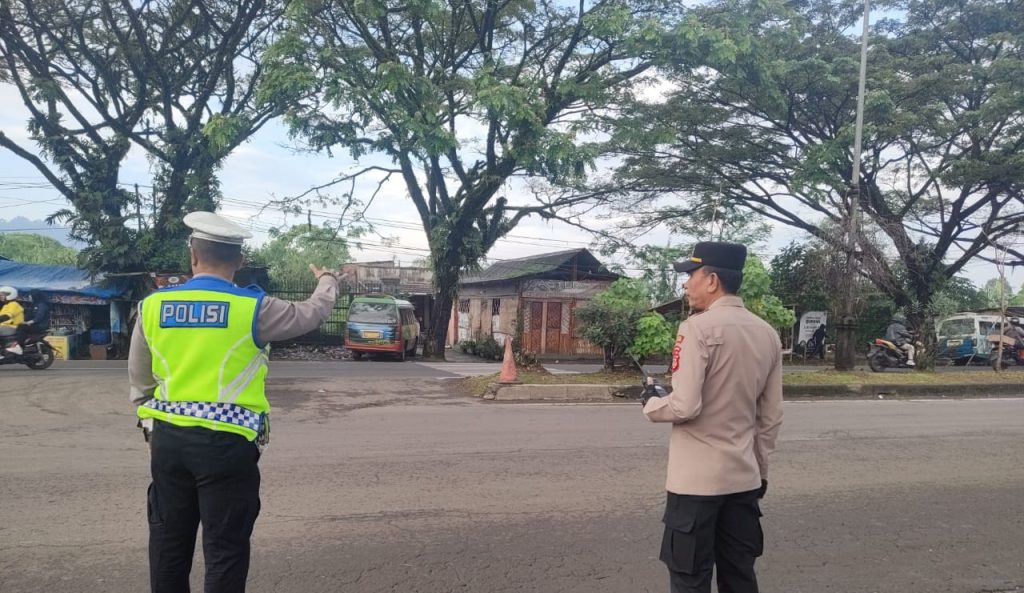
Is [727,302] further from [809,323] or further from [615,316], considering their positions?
[809,323]

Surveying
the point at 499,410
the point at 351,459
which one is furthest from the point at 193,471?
the point at 499,410

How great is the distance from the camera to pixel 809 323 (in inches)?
987

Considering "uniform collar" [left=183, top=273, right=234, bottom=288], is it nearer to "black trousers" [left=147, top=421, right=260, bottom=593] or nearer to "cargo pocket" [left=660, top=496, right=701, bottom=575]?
"black trousers" [left=147, top=421, right=260, bottom=593]

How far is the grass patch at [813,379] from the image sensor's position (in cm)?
1241

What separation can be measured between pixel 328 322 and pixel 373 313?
15.4 ft

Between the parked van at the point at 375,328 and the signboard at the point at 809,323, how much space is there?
14457mm

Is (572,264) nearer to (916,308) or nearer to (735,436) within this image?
(916,308)

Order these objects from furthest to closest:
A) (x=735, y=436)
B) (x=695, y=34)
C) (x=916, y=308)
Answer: (x=916, y=308) < (x=695, y=34) < (x=735, y=436)

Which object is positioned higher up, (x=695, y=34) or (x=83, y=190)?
(x=695, y=34)

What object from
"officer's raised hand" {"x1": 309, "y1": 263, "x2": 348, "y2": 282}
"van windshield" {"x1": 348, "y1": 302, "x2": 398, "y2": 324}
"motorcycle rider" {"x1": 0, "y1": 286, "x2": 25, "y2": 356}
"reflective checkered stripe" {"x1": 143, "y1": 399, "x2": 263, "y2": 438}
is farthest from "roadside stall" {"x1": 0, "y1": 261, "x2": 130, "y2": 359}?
"reflective checkered stripe" {"x1": 143, "y1": 399, "x2": 263, "y2": 438}

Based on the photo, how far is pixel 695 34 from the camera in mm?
14930

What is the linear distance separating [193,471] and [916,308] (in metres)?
24.7

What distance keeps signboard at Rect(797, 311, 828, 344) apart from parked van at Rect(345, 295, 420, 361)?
14457mm

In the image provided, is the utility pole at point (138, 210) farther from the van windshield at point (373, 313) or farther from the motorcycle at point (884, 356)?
the motorcycle at point (884, 356)
